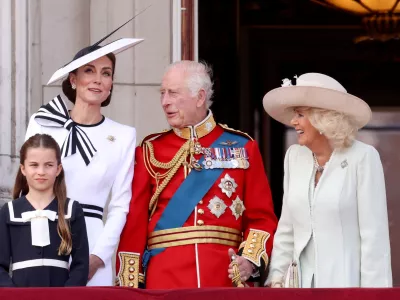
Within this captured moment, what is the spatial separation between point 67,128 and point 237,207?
78cm

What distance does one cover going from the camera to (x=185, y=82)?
704 cm

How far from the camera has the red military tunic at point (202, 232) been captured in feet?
22.7

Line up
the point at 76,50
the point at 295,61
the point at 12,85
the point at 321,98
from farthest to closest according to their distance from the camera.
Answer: the point at 295,61 → the point at 76,50 → the point at 12,85 → the point at 321,98

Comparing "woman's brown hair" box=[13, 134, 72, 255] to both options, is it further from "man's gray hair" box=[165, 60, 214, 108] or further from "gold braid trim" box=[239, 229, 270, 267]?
"gold braid trim" box=[239, 229, 270, 267]

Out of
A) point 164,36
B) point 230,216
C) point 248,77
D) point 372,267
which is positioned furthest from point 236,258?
point 248,77

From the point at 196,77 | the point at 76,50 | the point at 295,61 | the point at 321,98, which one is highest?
the point at 295,61

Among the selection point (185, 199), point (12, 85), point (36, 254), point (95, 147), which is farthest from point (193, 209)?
point (12, 85)

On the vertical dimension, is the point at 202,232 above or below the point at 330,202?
below

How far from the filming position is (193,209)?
22.9 feet

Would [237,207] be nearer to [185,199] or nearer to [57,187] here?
[185,199]

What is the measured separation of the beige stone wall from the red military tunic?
1.54 m

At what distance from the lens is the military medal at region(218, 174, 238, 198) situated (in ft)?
22.9

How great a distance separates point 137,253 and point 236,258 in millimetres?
411

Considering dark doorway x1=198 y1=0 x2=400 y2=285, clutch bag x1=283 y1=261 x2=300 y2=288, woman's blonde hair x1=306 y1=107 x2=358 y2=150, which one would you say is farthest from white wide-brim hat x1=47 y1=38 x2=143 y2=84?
dark doorway x1=198 y1=0 x2=400 y2=285
